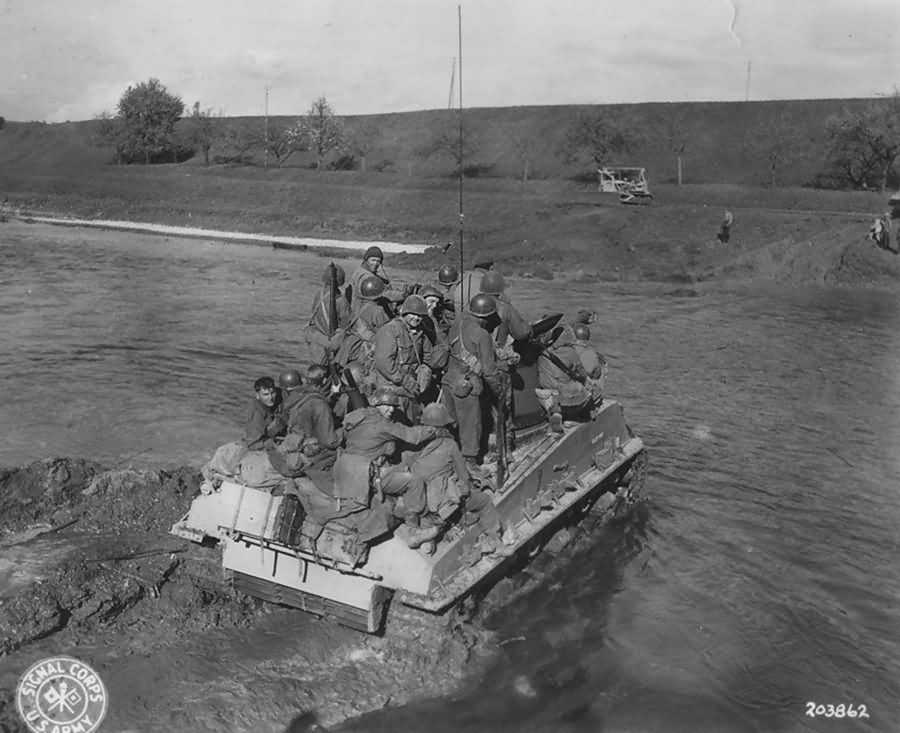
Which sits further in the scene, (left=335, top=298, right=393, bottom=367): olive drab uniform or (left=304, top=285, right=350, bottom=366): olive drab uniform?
(left=304, top=285, right=350, bottom=366): olive drab uniform

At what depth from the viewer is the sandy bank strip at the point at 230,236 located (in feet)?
136

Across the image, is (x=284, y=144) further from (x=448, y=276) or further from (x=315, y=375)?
(x=315, y=375)

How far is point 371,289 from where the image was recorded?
920cm

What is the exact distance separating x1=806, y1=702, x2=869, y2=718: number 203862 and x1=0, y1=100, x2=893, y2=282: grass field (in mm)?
24864

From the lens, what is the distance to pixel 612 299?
28438 millimetres

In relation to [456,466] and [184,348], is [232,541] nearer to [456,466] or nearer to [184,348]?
[456,466]

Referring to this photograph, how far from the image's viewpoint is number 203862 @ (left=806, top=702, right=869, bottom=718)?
24.6ft

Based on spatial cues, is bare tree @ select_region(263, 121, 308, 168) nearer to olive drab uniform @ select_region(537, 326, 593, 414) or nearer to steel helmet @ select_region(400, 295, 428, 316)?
olive drab uniform @ select_region(537, 326, 593, 414)

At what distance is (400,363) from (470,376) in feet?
2.16

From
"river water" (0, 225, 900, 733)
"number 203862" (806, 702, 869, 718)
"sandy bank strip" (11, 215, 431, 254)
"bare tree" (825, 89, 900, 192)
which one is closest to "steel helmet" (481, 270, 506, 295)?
"river water" (0, 225, 900, 733)

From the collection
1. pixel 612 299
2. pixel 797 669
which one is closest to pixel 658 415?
pixel 797 669

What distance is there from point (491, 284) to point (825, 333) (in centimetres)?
1719

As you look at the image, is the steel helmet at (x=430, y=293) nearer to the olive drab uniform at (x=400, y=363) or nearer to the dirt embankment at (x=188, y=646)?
the olive drab uniform at (x=400, y=363)

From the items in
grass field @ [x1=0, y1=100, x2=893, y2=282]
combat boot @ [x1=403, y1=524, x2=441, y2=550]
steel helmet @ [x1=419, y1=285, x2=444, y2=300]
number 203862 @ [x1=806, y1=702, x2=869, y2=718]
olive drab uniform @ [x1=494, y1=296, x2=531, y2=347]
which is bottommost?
number 203862 @ [x1=806, y1=702, x2=869, y2=718]
